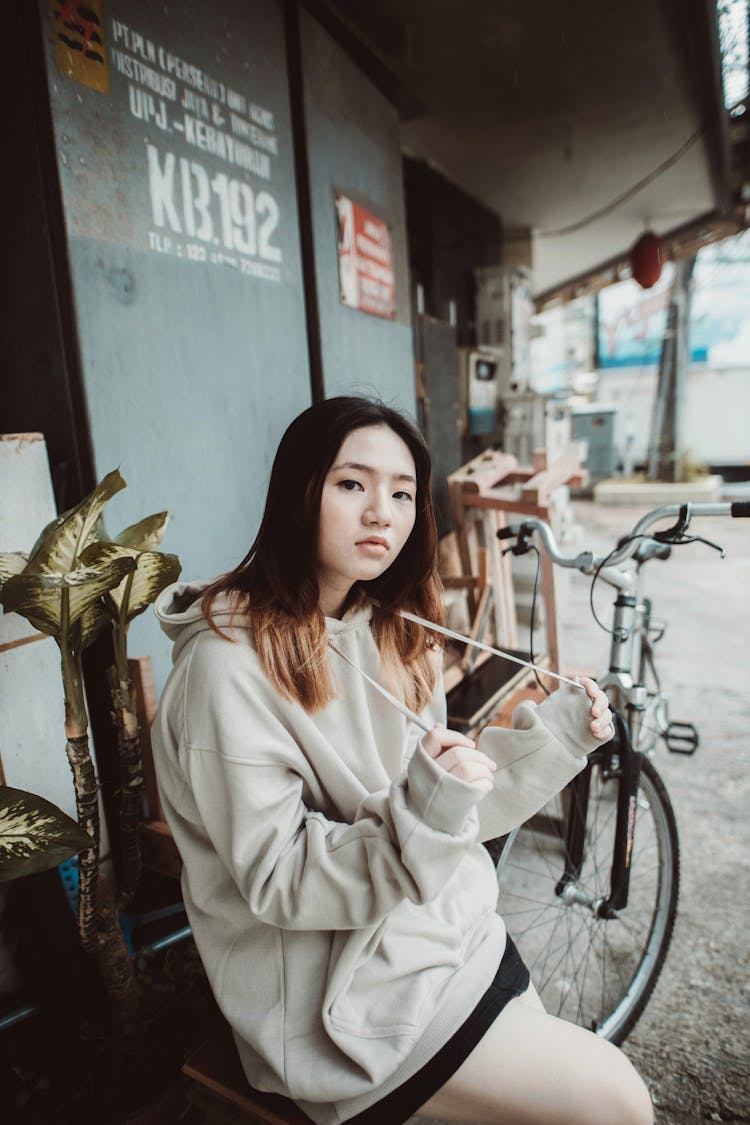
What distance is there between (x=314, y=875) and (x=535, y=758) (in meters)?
0.53

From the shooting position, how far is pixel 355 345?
3.47m

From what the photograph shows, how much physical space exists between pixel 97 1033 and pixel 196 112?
2.82m

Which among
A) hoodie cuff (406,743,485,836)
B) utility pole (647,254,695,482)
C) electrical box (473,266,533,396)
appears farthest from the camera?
utility pole (647,254,695,482)

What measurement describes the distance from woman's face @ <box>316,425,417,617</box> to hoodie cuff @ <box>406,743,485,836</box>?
1.44 feet

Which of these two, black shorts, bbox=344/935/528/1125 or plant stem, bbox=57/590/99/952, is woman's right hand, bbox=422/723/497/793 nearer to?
black shorts, bbox=344/935/528/1125

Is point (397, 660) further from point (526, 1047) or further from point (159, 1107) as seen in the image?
point (159, 1107)

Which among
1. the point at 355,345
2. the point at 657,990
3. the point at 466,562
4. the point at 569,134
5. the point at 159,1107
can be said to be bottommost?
the point at 657,990

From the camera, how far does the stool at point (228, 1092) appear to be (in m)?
1.27

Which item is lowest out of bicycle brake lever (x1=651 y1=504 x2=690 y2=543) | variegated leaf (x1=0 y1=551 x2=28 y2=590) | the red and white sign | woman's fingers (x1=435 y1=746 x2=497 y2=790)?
woman's fingers (x1=435 y1=746 x2=497 y2=790)

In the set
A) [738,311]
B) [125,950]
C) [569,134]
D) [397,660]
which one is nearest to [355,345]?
[397,660]

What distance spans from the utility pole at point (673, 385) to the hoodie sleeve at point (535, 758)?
1308 centimetres

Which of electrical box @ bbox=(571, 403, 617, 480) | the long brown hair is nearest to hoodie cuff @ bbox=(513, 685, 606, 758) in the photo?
the long brown hair

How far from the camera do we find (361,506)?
133cm

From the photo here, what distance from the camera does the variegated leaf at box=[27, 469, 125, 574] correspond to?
1.41 m
